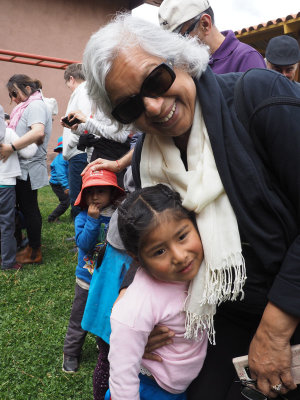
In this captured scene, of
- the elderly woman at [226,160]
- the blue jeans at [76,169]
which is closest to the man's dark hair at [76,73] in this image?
the blue jeans at [76,169]

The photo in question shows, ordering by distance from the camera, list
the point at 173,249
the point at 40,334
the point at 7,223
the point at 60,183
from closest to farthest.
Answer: the point at 173,249 → the point at 40,334 → the point at 7,223 → the point at 60,183

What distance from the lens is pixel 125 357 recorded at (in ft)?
4.80

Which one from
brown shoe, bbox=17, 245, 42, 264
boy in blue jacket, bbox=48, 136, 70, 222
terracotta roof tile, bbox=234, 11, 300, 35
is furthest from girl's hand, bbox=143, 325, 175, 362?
terracotta roof tile, bbox=234, 11, 300, 35

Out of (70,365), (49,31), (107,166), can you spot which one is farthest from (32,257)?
(49,31)

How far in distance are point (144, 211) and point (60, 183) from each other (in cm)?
598

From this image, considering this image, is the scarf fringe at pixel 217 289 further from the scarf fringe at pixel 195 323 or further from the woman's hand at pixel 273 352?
the woman's hand at pixel 273 352

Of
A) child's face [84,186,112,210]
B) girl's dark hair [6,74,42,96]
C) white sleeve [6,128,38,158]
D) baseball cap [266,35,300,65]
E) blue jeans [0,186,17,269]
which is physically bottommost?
blue jeans [0,186,17,269]

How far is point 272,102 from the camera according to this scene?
47.3 inches

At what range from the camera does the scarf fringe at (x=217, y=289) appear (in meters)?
1.33

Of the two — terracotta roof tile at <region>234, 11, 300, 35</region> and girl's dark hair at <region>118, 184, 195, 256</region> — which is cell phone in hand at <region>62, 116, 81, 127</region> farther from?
terracotta roof tile at <region>234, 11, 300, 35</region>

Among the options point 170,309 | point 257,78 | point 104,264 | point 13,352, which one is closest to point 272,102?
point 257,78

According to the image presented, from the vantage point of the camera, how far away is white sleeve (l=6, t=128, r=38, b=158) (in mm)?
4609

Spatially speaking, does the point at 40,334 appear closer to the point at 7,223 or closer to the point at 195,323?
the point at 7,223

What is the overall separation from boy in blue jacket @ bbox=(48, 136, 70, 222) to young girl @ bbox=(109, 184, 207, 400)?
5758 mm
